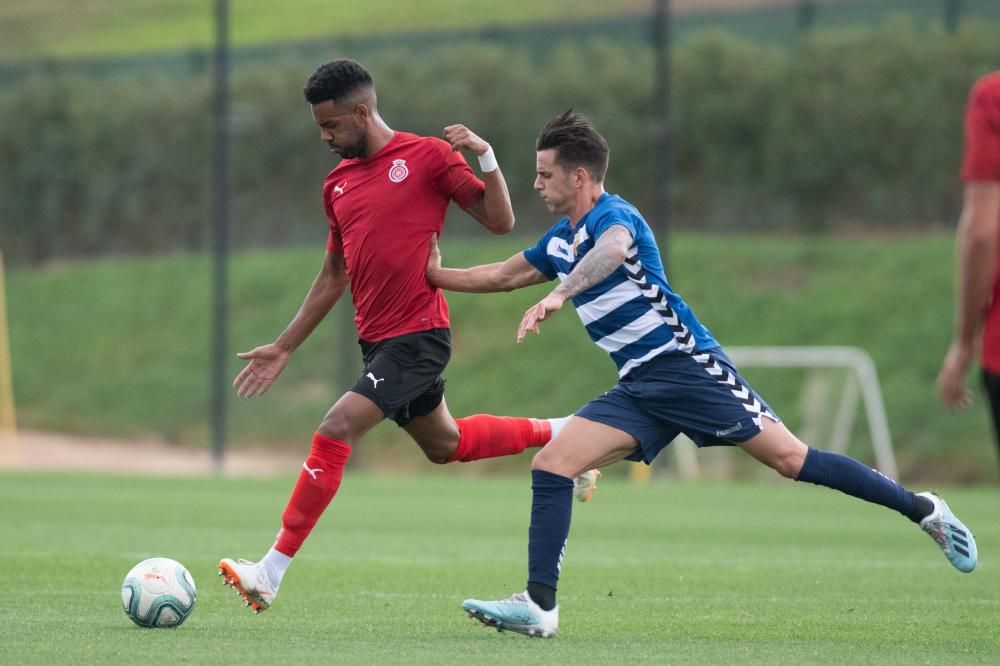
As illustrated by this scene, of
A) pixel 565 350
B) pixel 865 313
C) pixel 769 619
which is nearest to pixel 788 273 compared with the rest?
pixel 865 313

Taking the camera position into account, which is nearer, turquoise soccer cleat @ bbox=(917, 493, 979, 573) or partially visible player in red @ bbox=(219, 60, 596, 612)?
turquoise soccer cleat @ bbox=(917, 493, 979, 573)

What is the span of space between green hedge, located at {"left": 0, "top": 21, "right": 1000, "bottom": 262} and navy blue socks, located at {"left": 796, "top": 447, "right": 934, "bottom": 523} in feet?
58.8

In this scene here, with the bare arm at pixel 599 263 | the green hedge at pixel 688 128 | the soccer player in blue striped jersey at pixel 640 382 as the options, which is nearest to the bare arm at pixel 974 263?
the bare arm at pixel 599 263

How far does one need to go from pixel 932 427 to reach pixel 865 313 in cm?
304

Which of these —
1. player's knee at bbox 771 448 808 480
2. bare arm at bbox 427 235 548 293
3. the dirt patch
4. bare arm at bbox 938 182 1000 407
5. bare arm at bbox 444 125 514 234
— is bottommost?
the dirt patch

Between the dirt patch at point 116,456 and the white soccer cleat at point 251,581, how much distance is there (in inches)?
729

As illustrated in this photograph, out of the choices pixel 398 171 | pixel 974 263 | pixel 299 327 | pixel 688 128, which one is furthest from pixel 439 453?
pixel 688 128

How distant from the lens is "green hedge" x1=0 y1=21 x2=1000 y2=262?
2608 centimetres

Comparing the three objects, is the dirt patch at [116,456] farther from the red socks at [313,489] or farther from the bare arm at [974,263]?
the bare arm at [974,263]

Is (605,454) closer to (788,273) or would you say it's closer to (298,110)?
(788,273)

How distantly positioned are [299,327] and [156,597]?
5.94 ft

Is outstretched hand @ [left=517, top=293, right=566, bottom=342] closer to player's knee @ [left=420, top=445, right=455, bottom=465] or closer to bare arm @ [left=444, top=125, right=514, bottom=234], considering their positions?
bare arm @ [left=444, top=125, right=514, bottom=234]

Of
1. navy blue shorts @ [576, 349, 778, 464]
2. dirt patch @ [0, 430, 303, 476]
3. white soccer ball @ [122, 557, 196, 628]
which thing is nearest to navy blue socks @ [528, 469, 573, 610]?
navy blue shorts @ [576, 349, 778, 464]

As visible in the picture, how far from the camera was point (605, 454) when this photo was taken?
21.9 ft
